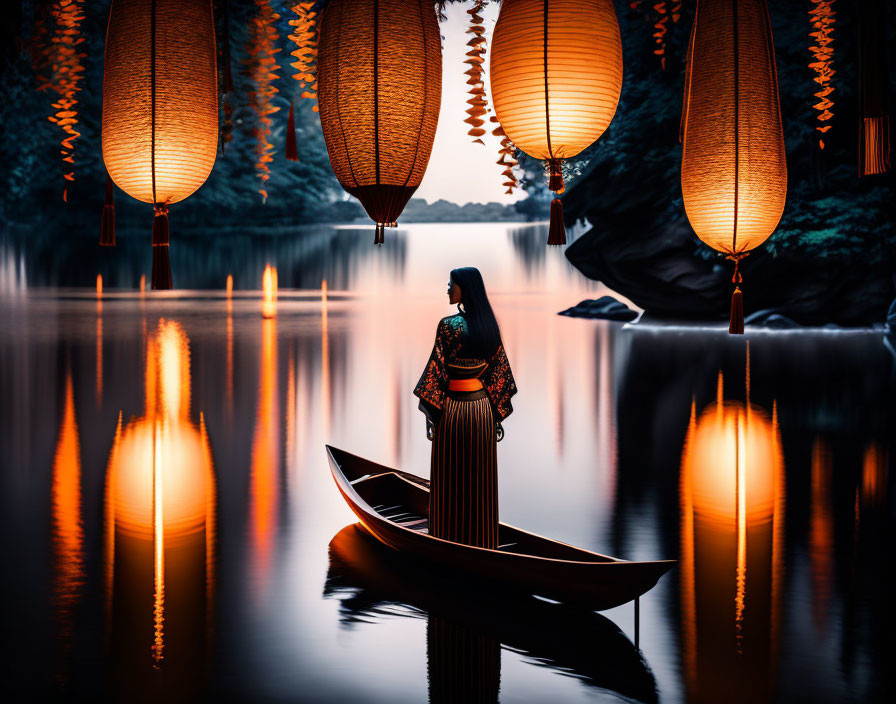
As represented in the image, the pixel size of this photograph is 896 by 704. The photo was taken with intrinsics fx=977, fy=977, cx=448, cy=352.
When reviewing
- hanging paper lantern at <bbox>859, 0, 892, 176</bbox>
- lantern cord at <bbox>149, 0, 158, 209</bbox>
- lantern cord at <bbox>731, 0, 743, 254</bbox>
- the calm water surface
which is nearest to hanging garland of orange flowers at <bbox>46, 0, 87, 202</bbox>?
lantern cord at <bbox>149, 0, 158, 209</bbox>

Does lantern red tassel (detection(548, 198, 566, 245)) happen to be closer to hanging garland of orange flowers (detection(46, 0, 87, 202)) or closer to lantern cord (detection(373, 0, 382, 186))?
lantern cord (detection(373, 0, 382, 186))

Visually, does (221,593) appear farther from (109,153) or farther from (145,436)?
(145,436)

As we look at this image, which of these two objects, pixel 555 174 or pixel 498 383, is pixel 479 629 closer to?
pixel 498 383

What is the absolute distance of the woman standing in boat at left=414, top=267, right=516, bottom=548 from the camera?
15.3 ft

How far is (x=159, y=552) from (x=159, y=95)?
3046 mm

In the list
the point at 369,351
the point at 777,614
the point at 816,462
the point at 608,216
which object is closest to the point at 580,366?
the point at 369,351

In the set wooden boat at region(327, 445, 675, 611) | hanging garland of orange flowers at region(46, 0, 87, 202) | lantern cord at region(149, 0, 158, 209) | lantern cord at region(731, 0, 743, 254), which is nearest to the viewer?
lantern cord at region(149, 0, 158, 209)

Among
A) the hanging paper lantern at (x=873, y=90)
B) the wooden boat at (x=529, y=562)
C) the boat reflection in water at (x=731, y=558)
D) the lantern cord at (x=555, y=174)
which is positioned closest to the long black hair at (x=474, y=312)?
the lantern cord at (x=555, y=174)

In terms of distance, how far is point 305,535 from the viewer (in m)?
6.18

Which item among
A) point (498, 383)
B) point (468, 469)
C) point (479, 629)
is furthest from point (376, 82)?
point (479, 629)

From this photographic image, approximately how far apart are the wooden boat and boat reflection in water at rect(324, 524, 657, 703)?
173mm

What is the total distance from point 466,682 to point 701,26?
9.87 feet

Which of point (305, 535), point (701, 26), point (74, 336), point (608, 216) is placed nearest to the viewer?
point (701, 26)

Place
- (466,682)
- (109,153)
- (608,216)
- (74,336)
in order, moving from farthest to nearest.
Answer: (608,216)
(74,336)
(466,682)
(109,153)
